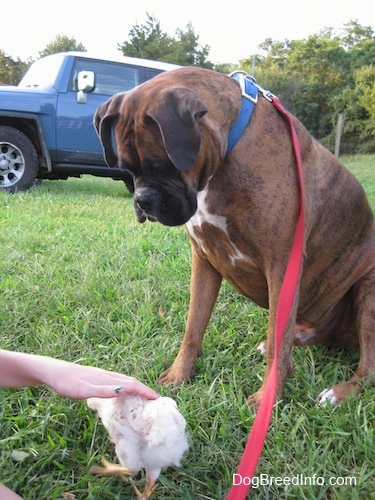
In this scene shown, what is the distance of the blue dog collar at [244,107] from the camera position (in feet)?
6.39

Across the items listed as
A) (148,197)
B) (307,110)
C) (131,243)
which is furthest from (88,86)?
(307,110)

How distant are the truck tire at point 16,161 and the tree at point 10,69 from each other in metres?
27.1

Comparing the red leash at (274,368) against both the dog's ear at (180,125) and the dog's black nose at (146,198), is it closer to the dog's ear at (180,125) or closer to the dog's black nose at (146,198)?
the dog's ear at (180,125)

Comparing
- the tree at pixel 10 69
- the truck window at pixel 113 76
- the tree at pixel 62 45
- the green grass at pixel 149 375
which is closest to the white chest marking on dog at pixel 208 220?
the green grass at pixel 149 375

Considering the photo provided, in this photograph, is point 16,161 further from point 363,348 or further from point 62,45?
point 62,45

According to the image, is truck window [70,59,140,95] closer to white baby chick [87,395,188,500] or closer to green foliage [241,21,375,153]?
white baby chick [87,395,188,500]

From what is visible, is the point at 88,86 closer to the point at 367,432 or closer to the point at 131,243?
the point at 131,243

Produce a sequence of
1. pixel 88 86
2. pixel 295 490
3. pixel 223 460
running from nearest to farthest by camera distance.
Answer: pixel 295 490 → pixel 223 460 → pixel 88 86

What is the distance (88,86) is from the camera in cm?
648

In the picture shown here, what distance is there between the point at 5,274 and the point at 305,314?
2.03 m

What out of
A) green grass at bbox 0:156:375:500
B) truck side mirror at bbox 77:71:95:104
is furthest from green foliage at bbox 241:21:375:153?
green grass at bbox 0:156:375:500

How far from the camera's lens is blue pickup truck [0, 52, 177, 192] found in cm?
661

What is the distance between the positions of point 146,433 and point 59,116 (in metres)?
6.18

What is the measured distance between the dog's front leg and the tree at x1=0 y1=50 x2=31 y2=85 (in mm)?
32137
